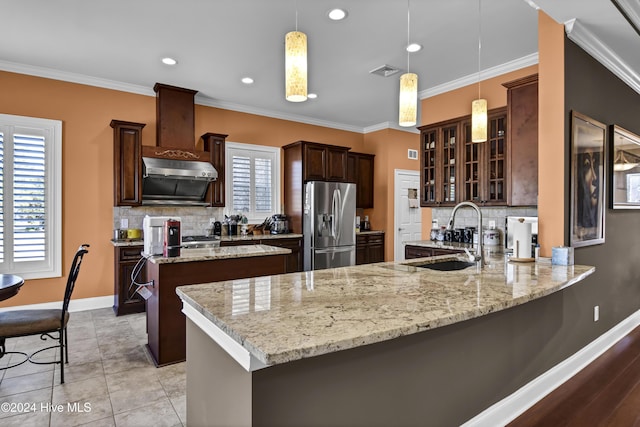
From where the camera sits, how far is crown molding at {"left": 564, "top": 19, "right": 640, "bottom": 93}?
8.90 ft

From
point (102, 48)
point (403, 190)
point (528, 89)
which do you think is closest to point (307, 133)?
point (403, 190)

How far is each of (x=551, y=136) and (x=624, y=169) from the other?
161 centimetres

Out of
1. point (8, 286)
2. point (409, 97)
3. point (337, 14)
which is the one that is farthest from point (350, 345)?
point (337, 14)

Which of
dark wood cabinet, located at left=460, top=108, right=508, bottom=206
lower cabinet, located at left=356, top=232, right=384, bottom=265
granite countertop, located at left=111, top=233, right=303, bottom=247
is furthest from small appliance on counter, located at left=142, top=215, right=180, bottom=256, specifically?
lower cabinet, located at left=356, top=232, right=384, bottom=265

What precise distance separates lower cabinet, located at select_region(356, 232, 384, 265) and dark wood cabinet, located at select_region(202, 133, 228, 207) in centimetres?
253

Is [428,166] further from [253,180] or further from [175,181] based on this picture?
[175,181]

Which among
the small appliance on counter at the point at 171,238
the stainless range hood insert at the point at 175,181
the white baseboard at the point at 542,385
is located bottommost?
the white baseboard at the point at 542,385

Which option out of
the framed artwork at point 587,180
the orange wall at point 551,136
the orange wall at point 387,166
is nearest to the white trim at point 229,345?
the orange wall at point 551,136

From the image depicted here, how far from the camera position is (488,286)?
71.4 inches

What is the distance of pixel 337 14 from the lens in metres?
3.05

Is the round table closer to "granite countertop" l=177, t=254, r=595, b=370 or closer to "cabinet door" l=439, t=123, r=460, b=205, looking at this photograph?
"granite countertop" l=177, t=254, r=595, b=370

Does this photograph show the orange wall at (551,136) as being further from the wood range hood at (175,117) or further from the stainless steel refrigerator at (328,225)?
the wood range hood at (175,117)

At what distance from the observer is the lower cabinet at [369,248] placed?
21.2 ft

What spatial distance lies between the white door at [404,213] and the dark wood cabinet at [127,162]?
14.5 ft
